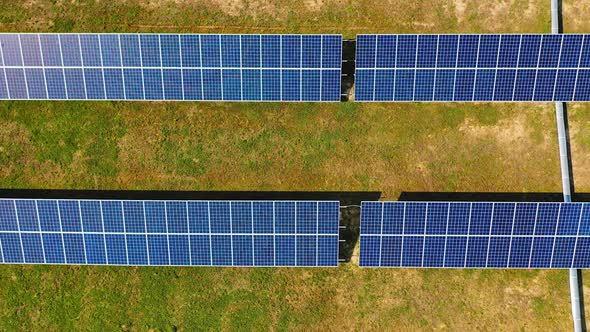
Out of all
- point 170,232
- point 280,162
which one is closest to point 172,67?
point 280,162

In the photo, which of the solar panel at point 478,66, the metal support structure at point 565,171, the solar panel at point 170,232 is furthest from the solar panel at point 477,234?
the solar panel at point 478,66

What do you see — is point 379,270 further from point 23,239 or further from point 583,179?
point 23,239

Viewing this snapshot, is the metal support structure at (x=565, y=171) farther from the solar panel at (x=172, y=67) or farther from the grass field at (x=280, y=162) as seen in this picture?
the solar panel at (x=172, y=67)

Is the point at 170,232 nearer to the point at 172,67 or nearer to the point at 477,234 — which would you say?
the point at 172,67

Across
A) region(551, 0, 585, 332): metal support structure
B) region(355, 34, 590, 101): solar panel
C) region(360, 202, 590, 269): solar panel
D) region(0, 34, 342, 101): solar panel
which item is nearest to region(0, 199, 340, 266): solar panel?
region(360, 202, 590, 269): solar panel

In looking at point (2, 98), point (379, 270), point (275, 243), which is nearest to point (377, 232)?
point (379, 270)
